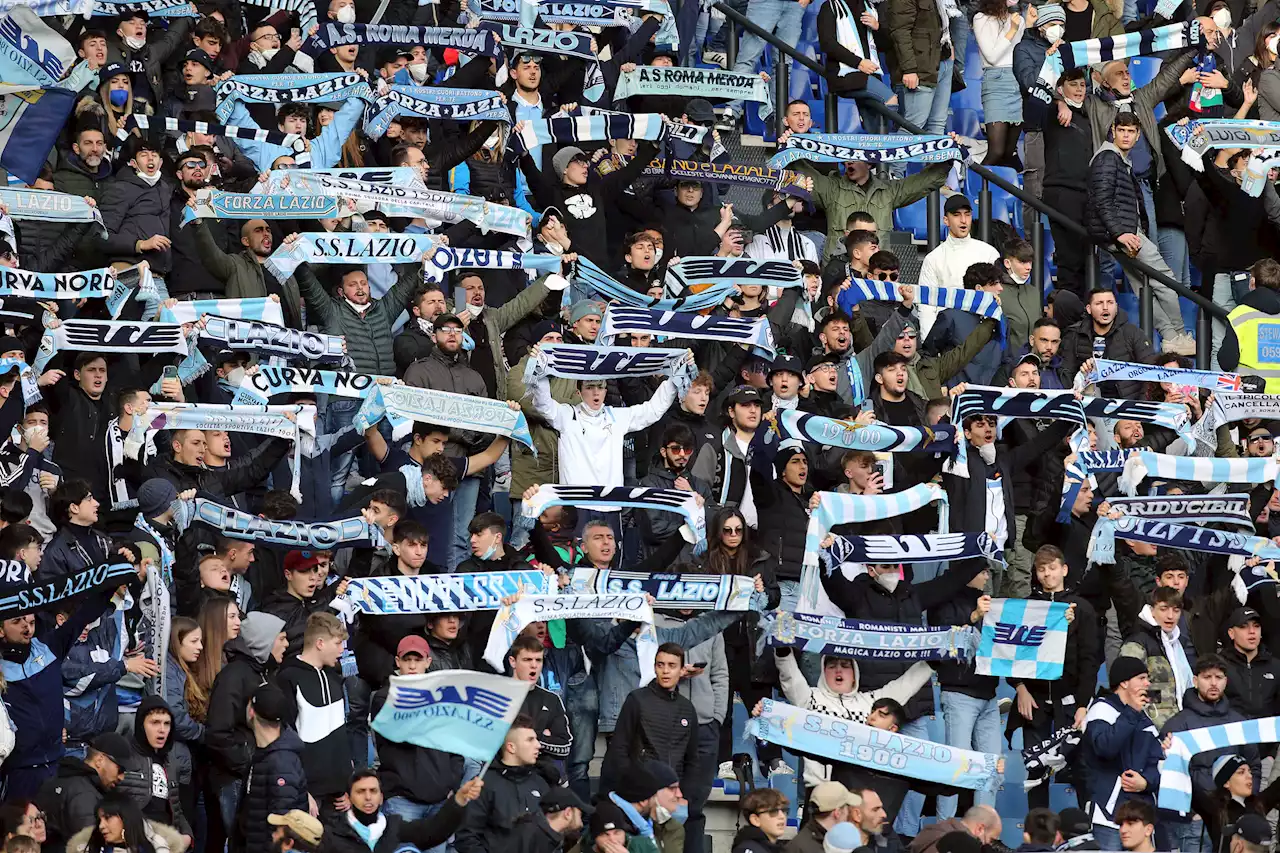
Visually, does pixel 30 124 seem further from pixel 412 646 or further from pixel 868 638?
pixel 868 638

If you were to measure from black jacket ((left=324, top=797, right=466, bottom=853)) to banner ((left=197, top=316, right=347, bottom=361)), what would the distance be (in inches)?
174

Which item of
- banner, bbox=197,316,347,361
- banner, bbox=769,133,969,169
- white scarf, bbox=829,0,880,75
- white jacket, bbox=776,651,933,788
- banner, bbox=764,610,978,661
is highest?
white scarf, bbox=829,0,880,75

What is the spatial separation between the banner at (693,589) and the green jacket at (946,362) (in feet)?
11.5

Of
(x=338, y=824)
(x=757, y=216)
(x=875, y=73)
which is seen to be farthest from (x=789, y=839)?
(x=875, y=73)

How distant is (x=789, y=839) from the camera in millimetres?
13922

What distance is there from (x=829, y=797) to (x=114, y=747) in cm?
348

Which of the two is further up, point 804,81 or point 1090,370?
point 804,81

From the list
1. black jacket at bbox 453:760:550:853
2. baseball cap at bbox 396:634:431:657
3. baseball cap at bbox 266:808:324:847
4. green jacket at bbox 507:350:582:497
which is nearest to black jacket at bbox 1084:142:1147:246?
green jacket at bbox 507:350:582:497

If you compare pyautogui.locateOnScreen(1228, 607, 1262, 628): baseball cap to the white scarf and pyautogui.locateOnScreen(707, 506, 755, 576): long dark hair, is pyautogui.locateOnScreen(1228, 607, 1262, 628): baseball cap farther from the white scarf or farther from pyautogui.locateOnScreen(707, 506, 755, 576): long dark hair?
the white scarf

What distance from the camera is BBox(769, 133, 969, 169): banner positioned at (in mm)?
19594

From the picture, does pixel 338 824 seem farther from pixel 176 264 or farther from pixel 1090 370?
pixel 1090 370

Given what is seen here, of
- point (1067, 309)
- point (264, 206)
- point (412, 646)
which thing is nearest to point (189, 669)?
point (412, 646)

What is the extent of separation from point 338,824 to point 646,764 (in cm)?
162

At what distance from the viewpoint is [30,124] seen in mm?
18469
